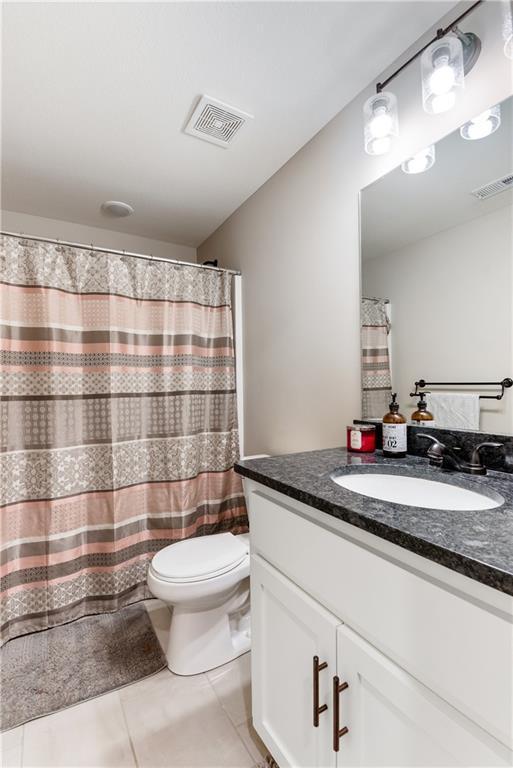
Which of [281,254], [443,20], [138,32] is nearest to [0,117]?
[138,32]

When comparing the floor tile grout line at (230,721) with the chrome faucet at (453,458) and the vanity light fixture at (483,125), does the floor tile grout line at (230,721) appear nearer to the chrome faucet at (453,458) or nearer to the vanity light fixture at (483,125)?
the chrome faucet at (453,458)

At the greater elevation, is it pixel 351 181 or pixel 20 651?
pixel 351 181

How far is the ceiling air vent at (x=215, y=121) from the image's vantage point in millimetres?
1462

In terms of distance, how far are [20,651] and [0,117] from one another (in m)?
2.28

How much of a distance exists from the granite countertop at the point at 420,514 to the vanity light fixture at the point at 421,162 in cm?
98

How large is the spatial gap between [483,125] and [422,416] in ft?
2.88

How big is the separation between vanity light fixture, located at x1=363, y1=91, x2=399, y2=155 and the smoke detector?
153cm

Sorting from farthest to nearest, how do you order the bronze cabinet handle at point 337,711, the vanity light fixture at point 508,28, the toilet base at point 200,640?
the toilet base at point 200,640
the vanity light fixture at point 508,28
the bronze cabinet handle at point 337,711

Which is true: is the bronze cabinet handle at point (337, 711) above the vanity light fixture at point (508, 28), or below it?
below

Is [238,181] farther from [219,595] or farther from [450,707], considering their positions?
[450,707]

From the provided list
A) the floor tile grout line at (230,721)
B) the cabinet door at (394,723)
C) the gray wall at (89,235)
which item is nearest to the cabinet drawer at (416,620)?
the cabinet door at (394,723)

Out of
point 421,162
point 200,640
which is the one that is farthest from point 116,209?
point 200,640

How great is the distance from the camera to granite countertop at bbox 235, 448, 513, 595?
51cm

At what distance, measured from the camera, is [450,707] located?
551 millimetres
